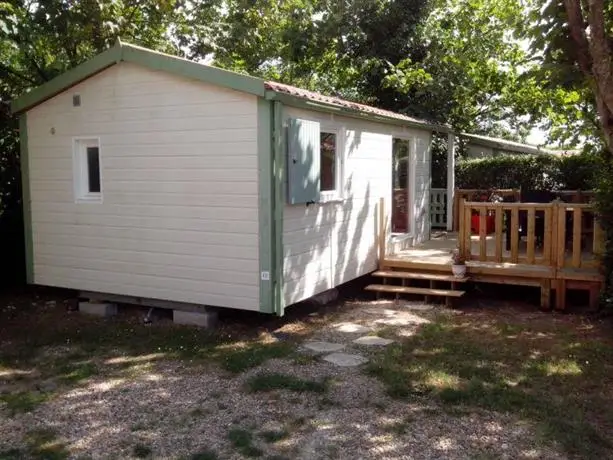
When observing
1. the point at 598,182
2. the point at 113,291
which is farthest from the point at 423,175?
the point at 113,291

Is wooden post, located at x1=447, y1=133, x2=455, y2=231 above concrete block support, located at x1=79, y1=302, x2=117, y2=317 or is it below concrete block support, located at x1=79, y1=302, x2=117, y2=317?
above

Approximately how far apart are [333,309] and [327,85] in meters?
12.4

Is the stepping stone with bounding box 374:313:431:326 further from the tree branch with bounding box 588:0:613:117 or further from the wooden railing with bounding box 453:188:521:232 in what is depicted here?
the wooden railing with bounding box 453:188:521:232

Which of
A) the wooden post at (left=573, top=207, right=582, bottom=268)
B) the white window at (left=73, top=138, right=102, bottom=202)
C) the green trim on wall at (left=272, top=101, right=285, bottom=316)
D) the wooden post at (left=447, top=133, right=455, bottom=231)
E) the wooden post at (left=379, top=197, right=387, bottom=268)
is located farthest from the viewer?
the wooden post at (left=447, top=133, right=455, bottom=231)

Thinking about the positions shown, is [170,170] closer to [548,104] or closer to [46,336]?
[46,336]

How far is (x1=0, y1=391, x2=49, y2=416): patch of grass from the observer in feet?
14.6

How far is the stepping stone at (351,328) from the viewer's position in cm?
657

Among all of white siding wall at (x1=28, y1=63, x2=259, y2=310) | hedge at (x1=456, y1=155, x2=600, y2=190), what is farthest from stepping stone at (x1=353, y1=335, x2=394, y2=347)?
hedge at (x1=456, y1=155, x2=600, y2=190)

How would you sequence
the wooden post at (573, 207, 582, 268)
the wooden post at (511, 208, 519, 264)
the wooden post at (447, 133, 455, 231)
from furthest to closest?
1. the wooden post at (447, 133, 455, 231)
2. the wooden post at (511, 208, 519, 264)
3. the wooden post at (573, 207, 582, 268)

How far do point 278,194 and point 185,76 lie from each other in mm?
1643

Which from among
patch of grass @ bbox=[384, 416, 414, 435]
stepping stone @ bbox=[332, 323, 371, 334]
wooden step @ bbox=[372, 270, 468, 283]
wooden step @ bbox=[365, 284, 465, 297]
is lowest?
patch of grass @ bbox=[384, 416, 414, 435]

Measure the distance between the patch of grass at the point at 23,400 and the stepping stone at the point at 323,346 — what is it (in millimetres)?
2423

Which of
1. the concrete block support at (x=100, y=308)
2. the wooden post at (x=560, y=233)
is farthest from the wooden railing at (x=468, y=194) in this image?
the concrete block support at (x=100, y=308)

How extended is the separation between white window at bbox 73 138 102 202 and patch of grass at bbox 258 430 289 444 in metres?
4.43
